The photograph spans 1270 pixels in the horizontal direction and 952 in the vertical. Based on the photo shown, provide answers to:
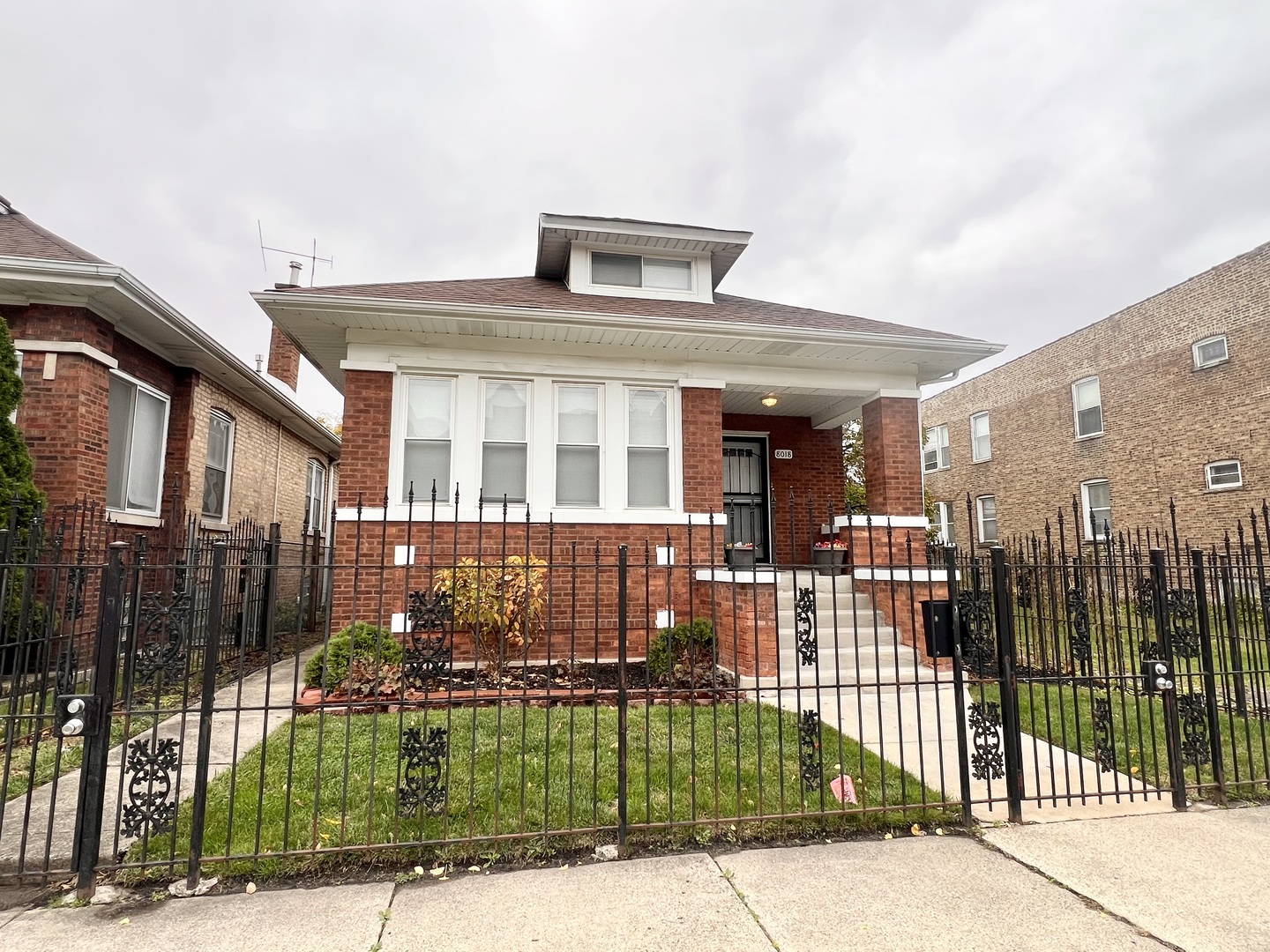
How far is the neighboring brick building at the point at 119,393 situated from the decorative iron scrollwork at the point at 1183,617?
8128 mm

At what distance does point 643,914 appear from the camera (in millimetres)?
2760

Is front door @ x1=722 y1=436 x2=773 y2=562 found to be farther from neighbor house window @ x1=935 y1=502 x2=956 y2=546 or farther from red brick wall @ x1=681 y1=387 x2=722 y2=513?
neighbor house window @ x1=935 y1=502 x2=956 y2=546

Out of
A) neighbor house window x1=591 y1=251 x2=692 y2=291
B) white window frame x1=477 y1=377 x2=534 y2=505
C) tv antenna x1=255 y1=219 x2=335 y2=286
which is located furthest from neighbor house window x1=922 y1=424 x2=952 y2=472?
tv antenna x1=255 y1=219 x2=335 y2=286

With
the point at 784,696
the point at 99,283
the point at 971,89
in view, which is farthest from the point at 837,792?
the point at 971,89

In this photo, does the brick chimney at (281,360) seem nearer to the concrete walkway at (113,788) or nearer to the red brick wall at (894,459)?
the concrete walkway at (113,788)

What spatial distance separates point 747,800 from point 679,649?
2.87 metres

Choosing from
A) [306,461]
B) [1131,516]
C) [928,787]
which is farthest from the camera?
[1131,516]

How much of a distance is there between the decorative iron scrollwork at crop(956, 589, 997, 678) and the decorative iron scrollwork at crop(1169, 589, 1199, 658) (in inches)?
57.5

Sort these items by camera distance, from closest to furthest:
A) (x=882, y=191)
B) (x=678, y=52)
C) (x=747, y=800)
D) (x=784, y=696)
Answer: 1. (x=747, y=800)
2. (x=784, y=696)
3. (x=678, y=52)
4. (x=882, y=191)

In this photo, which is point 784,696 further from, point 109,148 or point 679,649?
point 109,148

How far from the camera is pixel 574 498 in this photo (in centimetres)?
862

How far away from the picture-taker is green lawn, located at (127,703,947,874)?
3.32 meters

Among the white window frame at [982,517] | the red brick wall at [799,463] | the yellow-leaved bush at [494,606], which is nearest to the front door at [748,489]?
the red brick wall at [799,463]

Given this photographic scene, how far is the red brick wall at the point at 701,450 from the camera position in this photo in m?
8.76
